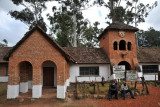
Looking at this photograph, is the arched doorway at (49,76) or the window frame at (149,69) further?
the window frame at (149,69)

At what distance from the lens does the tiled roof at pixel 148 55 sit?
14555 mm

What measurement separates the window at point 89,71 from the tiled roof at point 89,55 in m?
0.98

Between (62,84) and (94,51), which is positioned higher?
(94,51)

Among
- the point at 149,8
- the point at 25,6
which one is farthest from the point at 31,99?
the point at 149,8

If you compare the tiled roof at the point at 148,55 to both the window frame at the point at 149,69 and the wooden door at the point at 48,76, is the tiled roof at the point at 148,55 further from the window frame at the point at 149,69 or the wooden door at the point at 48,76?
the wooden door at the point at 48,76

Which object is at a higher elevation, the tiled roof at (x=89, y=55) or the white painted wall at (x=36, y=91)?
the tiled roof at (x=89, y=55)

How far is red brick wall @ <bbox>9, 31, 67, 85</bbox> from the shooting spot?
8141 mm

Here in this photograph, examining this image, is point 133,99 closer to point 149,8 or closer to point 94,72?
point 94,72

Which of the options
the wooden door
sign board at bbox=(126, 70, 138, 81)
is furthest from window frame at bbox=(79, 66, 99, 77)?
sign board at bbox=(126, 70, 138, 81)

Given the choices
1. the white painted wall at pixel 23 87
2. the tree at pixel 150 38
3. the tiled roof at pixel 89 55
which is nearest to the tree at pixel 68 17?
the tiled roof at pixel 89 55

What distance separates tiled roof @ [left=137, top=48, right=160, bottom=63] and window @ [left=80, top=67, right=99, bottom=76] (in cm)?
626

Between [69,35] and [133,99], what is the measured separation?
18332mm

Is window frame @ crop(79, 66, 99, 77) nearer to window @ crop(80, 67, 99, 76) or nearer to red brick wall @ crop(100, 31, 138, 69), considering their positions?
window @ crop(80, 67, 99, 76)

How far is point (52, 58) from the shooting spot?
8273 millimetres
